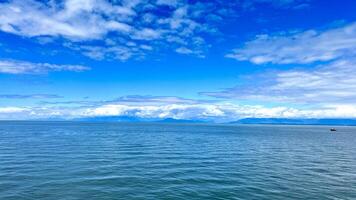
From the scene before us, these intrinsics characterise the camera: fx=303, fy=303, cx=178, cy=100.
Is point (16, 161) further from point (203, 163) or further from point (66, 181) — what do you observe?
point (203, 163)

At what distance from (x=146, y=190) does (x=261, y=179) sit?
52.7 ft

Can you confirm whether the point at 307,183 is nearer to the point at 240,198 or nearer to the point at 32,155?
the point at 240,198

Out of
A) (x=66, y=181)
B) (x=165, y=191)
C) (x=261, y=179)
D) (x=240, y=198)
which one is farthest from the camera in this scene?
A: (x=261, y=179)

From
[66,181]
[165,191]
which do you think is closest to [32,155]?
[66,181]

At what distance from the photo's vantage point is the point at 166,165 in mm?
50688

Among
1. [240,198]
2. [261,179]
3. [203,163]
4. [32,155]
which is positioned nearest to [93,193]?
[240,198]

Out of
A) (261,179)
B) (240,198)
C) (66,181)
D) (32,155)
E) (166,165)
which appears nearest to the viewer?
(240,198)

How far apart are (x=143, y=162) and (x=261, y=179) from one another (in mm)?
21598

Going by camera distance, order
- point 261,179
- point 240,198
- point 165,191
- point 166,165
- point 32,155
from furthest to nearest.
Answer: point 32,155 → point 166,165 → point 261,179 → point 165,191 → point 240,198

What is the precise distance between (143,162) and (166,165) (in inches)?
196

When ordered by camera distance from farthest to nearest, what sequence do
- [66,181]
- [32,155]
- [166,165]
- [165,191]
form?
[32,155]
[166,165]
[66,181]
[165,191]

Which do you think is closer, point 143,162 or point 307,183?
point 307,183

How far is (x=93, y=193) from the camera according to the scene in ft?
104

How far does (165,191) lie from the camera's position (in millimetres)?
33594
